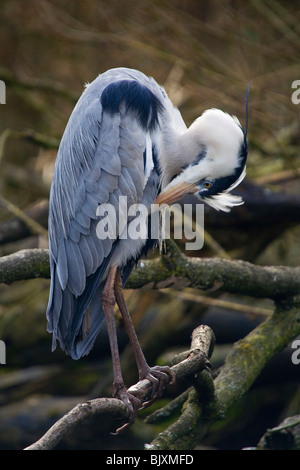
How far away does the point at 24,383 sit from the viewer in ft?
17.2

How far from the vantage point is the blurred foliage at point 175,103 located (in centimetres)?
499

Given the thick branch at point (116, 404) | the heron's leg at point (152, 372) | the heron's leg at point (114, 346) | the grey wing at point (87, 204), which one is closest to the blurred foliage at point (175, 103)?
the heron's leg at point (152, 372)

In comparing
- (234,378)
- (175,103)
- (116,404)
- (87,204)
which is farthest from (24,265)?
(175,103)

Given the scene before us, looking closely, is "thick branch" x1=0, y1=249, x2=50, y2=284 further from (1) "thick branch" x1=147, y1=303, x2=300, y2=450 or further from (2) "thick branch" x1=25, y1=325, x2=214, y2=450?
(1) "thick branch" x1=147, y1=303, x2=300, y2=450

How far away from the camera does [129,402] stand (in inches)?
114

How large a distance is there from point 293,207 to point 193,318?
3.55ft

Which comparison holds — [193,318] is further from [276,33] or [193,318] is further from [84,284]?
[276,33]

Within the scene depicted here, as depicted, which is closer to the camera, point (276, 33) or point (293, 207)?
point (293, 207)

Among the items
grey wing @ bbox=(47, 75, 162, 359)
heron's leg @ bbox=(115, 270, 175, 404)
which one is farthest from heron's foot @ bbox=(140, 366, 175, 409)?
grey wing @ bbox=(47, 75, 162, 359)

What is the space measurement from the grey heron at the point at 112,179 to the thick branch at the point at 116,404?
308mm

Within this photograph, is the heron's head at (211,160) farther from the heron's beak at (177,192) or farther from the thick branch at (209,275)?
the thick branch at (209,275)

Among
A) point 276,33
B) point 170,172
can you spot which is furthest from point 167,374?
point 276,33

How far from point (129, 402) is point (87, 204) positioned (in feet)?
3.42

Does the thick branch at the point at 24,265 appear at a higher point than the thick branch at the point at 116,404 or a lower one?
higher
